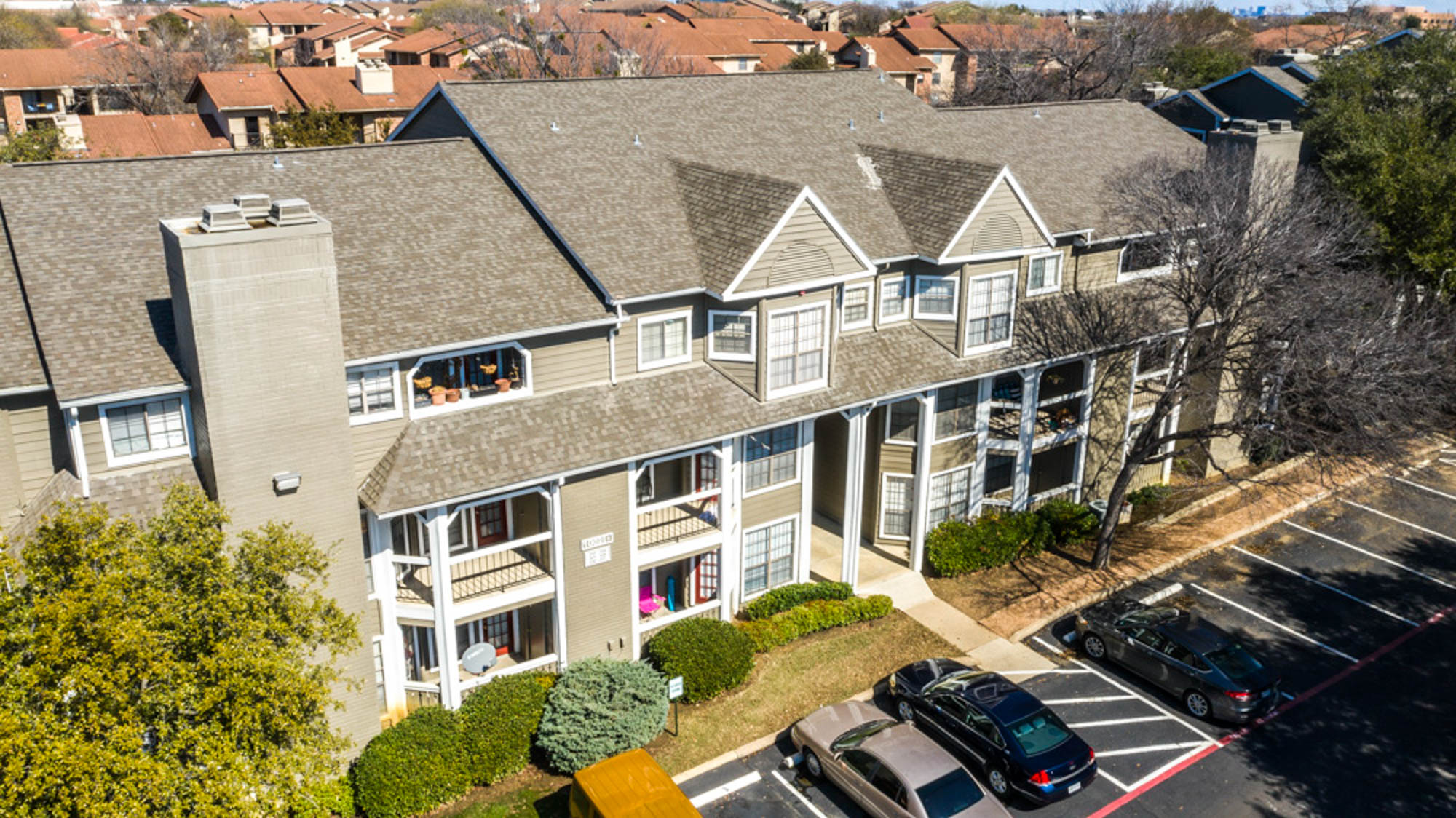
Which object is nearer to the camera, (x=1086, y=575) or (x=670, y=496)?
(x=670, y=496)

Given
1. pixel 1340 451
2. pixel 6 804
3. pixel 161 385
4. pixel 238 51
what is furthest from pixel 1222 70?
pixel 238 51

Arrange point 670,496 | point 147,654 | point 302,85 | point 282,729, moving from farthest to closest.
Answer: point 302,85 → point 670,496 → point 282,729 → point 147,654

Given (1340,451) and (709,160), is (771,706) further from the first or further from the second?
(1340,451)

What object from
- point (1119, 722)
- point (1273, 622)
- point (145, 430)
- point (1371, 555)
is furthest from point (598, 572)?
point (1371, 555)

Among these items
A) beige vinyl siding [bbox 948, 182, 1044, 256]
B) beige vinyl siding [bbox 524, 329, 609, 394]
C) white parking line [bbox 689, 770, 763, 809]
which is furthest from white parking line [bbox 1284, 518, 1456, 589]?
beige vinyl siding [bbox 524, 329, 609, 394]

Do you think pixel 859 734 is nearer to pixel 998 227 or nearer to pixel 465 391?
pixel 465 391

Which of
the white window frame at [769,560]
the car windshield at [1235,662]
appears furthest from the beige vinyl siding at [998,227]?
the car windshield at [1235,662]

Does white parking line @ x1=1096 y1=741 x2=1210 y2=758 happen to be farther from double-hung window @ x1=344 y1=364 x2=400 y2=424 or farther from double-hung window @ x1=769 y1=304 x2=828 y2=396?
double-hung window @ x1=344 y1=364 x2=400 y2=424
